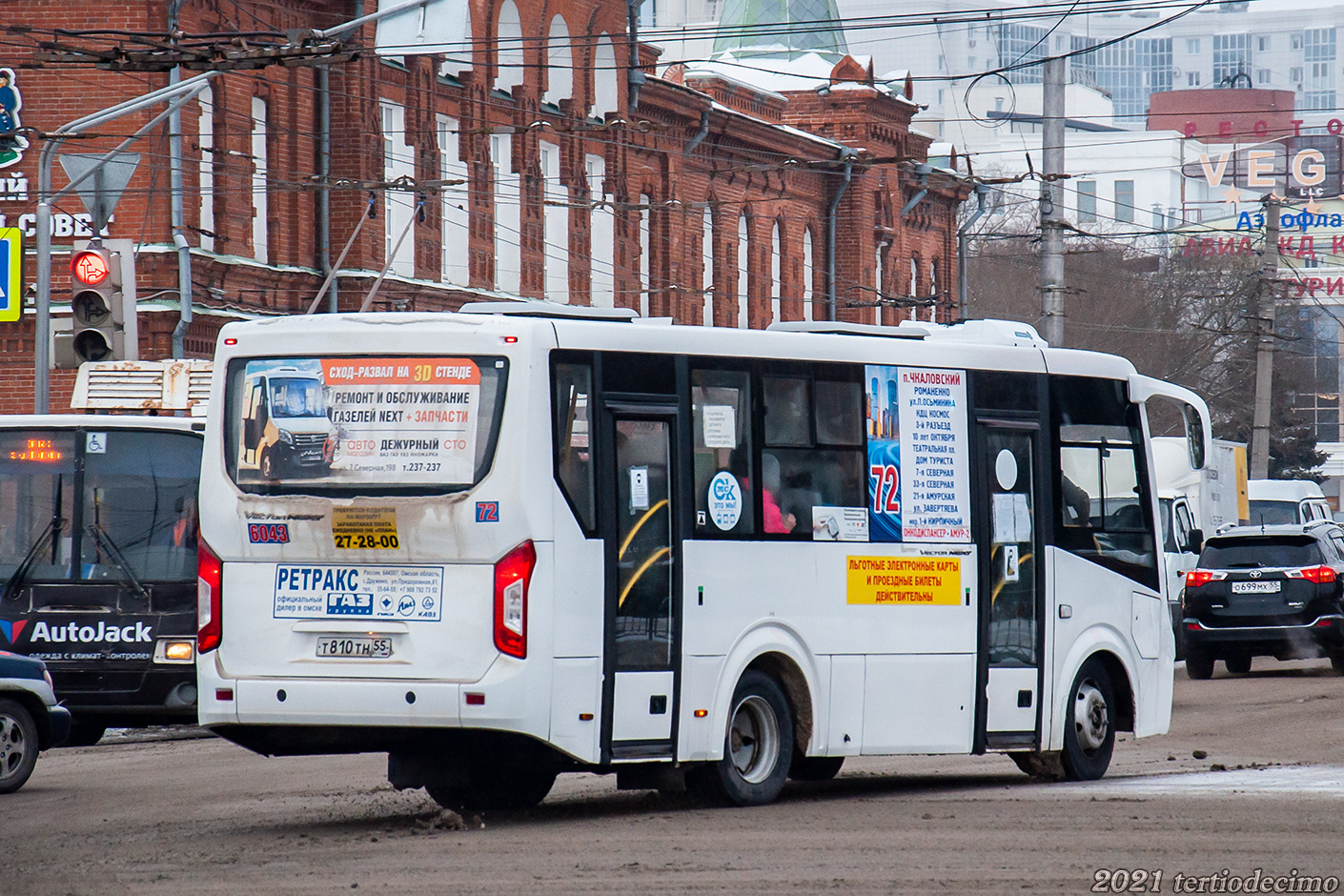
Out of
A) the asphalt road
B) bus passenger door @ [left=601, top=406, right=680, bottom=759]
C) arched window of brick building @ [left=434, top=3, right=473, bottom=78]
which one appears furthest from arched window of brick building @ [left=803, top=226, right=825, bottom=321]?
bus passenger door @ [left=601, top=406, right=680, bottom=759]

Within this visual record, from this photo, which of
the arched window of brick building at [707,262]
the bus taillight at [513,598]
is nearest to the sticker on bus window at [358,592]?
the bus taillight at [513,598]

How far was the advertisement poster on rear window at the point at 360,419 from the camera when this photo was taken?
11.2 metres

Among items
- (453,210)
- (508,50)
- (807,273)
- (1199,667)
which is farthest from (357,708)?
(807,273)

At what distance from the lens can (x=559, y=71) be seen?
140 feet

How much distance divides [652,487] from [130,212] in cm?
2144

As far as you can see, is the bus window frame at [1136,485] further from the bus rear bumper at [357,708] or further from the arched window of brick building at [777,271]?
the arched window of brick building at [777,271]

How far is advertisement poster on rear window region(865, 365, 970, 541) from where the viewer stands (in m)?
13.0

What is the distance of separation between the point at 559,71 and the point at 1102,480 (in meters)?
29.3

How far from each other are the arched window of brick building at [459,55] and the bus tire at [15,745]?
24.6 meters

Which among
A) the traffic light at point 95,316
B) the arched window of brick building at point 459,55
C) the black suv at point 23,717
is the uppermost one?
the arched window of brick building at point 459,55

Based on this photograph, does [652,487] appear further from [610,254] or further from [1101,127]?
[1101,127]

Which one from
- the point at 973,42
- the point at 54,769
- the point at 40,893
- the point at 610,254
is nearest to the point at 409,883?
the point at 40,893

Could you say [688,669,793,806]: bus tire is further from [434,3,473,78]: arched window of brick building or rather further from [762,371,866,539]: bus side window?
[434,3,473,78]: arched window of brick building

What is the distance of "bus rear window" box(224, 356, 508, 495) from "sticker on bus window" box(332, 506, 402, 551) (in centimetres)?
12
